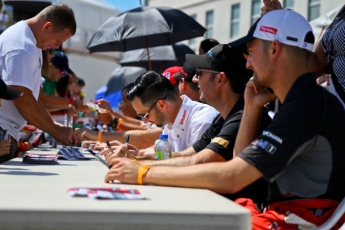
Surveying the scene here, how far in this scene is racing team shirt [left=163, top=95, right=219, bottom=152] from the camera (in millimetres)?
3570

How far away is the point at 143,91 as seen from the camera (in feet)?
12.4

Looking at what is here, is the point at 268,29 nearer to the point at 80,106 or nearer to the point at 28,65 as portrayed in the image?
the point at 28,65

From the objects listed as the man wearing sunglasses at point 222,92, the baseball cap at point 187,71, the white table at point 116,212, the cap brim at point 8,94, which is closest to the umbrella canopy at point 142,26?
the baseball cap at point 187,71

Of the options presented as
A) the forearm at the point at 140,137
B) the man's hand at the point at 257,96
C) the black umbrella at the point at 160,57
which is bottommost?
the black umbrella at the point at 160,57

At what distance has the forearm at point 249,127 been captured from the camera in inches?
89.7

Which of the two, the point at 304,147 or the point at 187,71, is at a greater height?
the point at 304,147

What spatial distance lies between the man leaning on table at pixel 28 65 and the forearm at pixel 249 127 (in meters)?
1.92

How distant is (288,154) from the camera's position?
181 cm

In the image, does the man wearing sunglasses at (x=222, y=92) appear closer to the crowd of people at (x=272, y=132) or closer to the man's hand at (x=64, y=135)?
the crowd of people at (x=272, y=132)

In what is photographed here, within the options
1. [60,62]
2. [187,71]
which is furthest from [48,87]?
[187,71]

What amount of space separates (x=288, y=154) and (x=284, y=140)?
0.05 m

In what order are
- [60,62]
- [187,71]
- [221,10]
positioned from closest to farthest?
[187,71] < [60,62] < [221,10]

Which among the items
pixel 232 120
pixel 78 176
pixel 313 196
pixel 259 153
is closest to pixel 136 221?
pixel 259 153

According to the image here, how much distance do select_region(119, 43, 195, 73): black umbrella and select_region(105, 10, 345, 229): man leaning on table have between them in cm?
670
